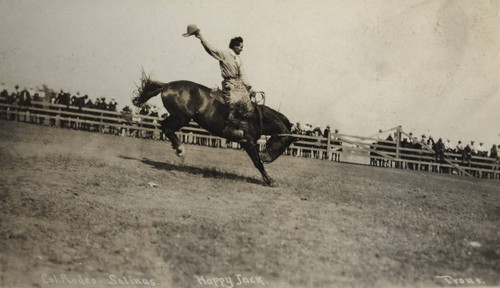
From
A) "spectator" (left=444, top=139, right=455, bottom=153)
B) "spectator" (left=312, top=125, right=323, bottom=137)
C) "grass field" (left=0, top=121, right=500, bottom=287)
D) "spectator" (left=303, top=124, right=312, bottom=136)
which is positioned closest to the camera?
"grass field" (left=0, top=121, right=500, bottom=287)

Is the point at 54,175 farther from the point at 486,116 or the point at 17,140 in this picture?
the point at 486,116

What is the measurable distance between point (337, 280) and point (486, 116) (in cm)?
394

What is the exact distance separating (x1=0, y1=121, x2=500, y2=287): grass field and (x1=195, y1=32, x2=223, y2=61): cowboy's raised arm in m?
1.53

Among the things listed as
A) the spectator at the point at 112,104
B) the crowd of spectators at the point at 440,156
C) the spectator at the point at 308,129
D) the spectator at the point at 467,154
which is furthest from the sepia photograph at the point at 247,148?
the spectator at the point at 308,129

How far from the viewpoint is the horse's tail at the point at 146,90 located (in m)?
4.80

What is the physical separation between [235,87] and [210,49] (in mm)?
562

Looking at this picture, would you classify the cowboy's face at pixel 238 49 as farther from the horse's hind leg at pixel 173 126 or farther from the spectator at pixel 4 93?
the spectator at pixel 4 93

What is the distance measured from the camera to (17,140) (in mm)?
4625

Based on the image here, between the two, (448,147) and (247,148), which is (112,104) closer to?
(247,148)

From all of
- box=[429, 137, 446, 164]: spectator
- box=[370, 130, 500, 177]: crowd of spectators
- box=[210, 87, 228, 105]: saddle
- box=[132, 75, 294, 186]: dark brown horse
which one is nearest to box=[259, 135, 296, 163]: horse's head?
box=[132, 75, 294, 186]: dark brown horse

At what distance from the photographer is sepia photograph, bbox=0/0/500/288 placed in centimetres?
289

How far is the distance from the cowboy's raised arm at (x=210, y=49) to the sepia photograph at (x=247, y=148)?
0.02m

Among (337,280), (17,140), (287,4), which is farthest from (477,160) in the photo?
(17,140)

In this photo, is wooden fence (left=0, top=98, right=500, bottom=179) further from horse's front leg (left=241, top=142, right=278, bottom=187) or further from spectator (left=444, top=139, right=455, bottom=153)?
horse's front leg (left=241, top=142, right=278, bottom=187)
